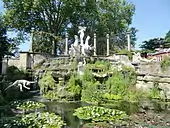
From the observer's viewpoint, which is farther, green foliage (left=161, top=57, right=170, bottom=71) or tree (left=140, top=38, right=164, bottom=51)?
tree (left=140, top=38, right=164, bottom=51)

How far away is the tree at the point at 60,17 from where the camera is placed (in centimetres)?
3262

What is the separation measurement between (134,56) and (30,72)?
8407 millimetres

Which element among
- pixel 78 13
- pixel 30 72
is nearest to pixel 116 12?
pixel 78 13

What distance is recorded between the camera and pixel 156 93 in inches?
731

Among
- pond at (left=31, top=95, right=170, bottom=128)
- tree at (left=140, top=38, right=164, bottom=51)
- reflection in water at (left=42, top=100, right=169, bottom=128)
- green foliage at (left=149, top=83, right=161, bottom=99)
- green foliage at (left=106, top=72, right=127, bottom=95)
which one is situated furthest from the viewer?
tree at (left=140, top=38, right=164, bottom=51)

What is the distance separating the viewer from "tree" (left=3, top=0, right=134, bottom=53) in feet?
107

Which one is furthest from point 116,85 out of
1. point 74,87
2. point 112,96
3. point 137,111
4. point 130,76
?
point 137,111

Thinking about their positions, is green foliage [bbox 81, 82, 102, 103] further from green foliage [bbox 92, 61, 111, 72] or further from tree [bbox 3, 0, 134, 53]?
tree [bbox 3, 0, 134, 53]

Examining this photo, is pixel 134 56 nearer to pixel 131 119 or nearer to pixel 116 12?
pixel 131 119

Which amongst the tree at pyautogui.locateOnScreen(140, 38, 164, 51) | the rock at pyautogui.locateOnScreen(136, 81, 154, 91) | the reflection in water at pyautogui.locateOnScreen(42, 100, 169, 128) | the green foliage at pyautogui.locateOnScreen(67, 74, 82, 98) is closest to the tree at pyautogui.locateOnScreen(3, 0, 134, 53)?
the tree at pyautogui.locateOnScreen(140, 38, 164, 51)

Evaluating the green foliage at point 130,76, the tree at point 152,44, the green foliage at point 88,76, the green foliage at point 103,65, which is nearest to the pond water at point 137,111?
the green foliage at point 130,76

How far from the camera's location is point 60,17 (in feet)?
114

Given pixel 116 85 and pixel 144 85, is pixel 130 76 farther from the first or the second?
pixel 116 85

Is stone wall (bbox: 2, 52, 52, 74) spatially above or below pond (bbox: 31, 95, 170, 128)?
above
